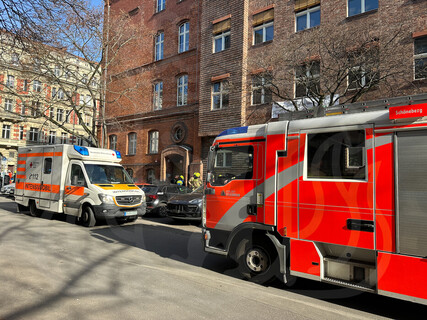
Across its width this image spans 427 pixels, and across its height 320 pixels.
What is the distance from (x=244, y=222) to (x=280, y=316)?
1.73 metres

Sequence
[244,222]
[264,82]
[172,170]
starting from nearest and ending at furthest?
[244,222] < [264,82] < [172,170]

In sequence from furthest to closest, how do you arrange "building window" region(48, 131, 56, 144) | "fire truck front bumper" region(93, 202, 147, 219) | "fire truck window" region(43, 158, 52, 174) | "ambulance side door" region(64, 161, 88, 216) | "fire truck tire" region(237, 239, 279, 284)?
"building window" region(48, 131, 56, 144) < "fire truck window" region(43, 158, 52, 174) < "ambulance side door" region(64, 161, 88, 216) < "fire truck front bumper" region(93, 202, 147, 219) < "fire truck tire" region(237, 239, 279, 284)

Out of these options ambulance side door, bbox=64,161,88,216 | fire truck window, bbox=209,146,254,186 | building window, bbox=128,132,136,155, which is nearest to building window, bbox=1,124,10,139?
building window, bbox=128,132,136,155

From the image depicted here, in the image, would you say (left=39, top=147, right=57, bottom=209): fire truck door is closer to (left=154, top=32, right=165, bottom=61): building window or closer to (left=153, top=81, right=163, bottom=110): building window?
(left=153, top=81, right=163, bottom=110): building window

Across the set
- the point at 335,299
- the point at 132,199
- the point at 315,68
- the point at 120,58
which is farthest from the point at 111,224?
the point at 120,58

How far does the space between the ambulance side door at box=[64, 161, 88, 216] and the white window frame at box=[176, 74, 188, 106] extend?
471 inches

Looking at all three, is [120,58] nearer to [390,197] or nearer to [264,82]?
[264,82]

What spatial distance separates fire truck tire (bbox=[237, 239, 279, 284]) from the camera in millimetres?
5168

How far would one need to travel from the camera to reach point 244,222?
17.9 ft

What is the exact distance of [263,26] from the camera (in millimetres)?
17750

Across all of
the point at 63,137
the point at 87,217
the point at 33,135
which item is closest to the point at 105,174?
the point at 87,217

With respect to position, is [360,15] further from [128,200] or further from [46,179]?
[46,179]

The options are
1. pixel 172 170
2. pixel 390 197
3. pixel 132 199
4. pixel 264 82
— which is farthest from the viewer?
pixel 172 170

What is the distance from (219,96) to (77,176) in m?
10.7
